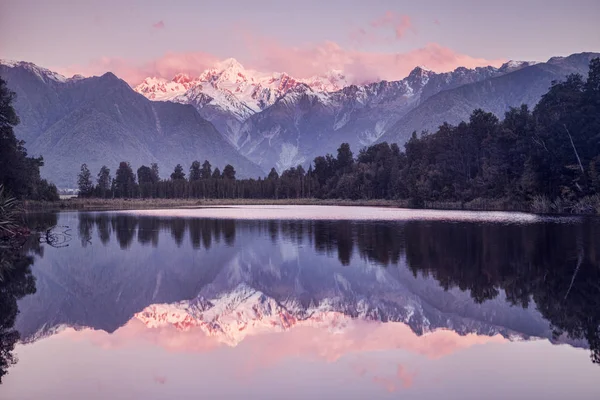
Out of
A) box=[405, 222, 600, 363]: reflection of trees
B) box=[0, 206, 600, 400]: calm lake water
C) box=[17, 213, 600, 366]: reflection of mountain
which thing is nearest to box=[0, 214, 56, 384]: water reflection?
box=[0, 206, 600, 400]: calm lake water

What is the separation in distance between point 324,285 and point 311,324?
6.87 meters

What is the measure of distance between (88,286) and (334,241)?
69.5ft

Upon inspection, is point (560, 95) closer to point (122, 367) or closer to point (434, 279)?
point (434, 279)

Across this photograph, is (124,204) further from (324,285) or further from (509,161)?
(324,285)

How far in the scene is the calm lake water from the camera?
12.2 m

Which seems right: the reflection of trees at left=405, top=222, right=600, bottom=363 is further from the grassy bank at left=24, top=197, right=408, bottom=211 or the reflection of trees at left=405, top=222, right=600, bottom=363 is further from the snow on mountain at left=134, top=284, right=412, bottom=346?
the grassy bank at left=24, top=197, right=408, bottom=211

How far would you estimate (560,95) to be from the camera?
87.4 metres

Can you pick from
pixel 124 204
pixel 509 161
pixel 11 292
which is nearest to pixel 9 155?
pixel 11 292

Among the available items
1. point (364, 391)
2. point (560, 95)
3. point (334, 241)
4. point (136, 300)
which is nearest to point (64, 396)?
point (364, 391)

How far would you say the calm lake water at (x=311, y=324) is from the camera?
12.2 metres

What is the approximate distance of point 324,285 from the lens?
2453cm

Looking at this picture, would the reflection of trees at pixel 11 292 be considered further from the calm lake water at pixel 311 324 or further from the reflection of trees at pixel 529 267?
the reflection of trees at pixel 529 267

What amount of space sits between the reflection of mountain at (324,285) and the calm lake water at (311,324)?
0.30 feet

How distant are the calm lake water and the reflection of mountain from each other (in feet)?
0.30
